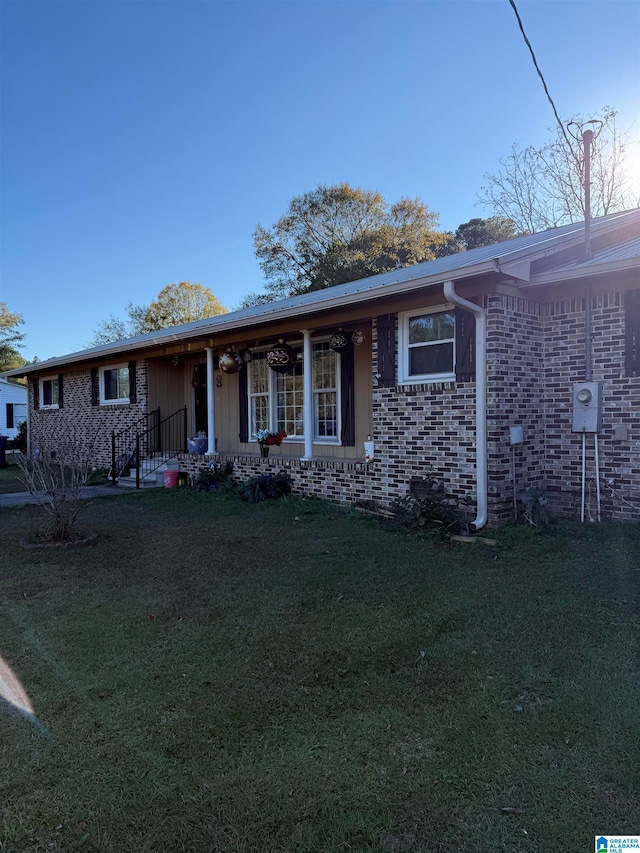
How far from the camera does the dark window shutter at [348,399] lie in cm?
923

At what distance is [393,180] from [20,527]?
1065 inches

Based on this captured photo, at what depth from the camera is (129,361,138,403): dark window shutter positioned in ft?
44.9

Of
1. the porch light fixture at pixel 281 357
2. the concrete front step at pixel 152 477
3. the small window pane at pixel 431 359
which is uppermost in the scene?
the porch light fixture at pixel 281 357

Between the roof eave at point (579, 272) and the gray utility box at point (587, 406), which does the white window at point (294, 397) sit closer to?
the roof eave at point (579, 272)

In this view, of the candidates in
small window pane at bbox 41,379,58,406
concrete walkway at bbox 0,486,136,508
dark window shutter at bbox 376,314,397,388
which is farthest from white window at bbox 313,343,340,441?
small window pane at bbox 41,379,58,406

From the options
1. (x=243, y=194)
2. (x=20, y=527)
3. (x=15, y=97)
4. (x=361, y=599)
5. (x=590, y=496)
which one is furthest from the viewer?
(x=243, y=194)

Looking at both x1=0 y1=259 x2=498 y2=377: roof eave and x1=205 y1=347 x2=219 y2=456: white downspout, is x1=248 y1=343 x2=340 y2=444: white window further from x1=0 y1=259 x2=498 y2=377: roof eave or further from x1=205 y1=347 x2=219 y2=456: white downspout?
x1=0 y1=259 x2=498 y2=377: roof eave

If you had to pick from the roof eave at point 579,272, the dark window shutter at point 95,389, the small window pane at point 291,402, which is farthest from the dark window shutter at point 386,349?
the dark window shutter at point 95,389

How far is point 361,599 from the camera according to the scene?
4.48 meters

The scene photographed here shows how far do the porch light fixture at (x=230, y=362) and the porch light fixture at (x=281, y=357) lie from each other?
943 millimetres

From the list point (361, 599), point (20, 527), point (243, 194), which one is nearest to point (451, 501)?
point (361, 599)

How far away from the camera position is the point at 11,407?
29.2 meters

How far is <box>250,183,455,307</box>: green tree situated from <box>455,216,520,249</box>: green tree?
2.24 ft

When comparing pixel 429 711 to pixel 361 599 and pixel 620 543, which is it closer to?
pixel 361 599
